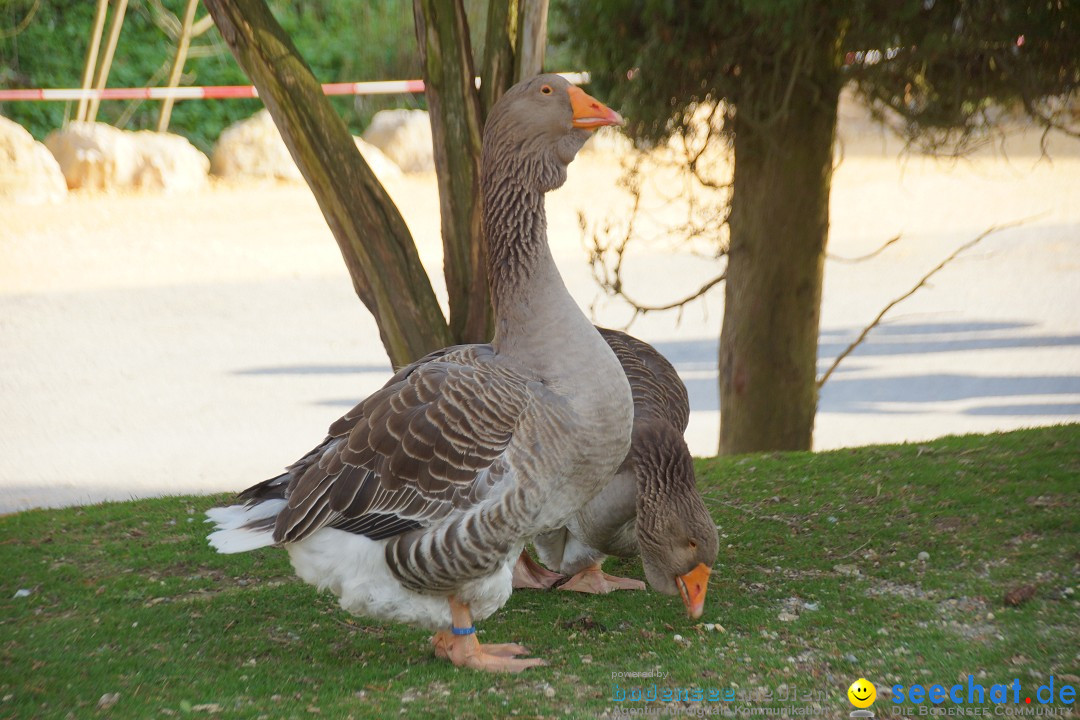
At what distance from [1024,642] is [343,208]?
11.4ft

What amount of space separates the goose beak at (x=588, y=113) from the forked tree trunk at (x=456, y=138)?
138 cm

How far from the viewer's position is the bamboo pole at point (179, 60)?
17453 millimetres

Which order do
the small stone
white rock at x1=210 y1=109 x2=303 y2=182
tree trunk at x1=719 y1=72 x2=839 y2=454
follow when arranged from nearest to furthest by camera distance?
the small stone, tree trunk at x1=719 y1=72 x2=839 y2=454, white rock at x1=210 y1=109 x2=303 y2=182

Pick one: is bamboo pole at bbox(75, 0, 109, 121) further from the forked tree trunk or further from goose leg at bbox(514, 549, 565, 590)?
goose leg at bbox(514, 549, 565, 590)

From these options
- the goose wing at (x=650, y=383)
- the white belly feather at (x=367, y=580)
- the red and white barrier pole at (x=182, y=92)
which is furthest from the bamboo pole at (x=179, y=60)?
the white belly feather at (x=367, y=580)

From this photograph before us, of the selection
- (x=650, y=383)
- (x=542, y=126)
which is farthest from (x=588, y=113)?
(x=650, y=383)

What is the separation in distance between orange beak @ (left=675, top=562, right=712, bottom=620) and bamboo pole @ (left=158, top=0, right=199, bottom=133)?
1566 cm

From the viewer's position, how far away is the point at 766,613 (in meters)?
4.32

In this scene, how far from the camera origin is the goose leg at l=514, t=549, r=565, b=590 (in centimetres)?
499

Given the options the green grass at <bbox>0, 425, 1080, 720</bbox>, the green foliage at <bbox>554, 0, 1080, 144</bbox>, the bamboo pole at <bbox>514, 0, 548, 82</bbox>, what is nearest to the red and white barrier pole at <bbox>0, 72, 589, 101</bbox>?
the green foliage at <bbox>554, 0, 1080, 144</bbox>

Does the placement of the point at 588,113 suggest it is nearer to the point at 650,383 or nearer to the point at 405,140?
the point at 650,383

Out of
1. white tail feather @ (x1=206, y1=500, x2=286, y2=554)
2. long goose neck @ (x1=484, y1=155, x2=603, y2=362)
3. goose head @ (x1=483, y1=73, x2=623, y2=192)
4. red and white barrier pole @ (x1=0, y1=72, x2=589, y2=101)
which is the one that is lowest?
white tail feather @ (x1=206, y1=500, x2=286, y2=554)

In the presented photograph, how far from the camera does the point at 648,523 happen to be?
14.4 feet

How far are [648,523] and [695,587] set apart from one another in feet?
1.04
